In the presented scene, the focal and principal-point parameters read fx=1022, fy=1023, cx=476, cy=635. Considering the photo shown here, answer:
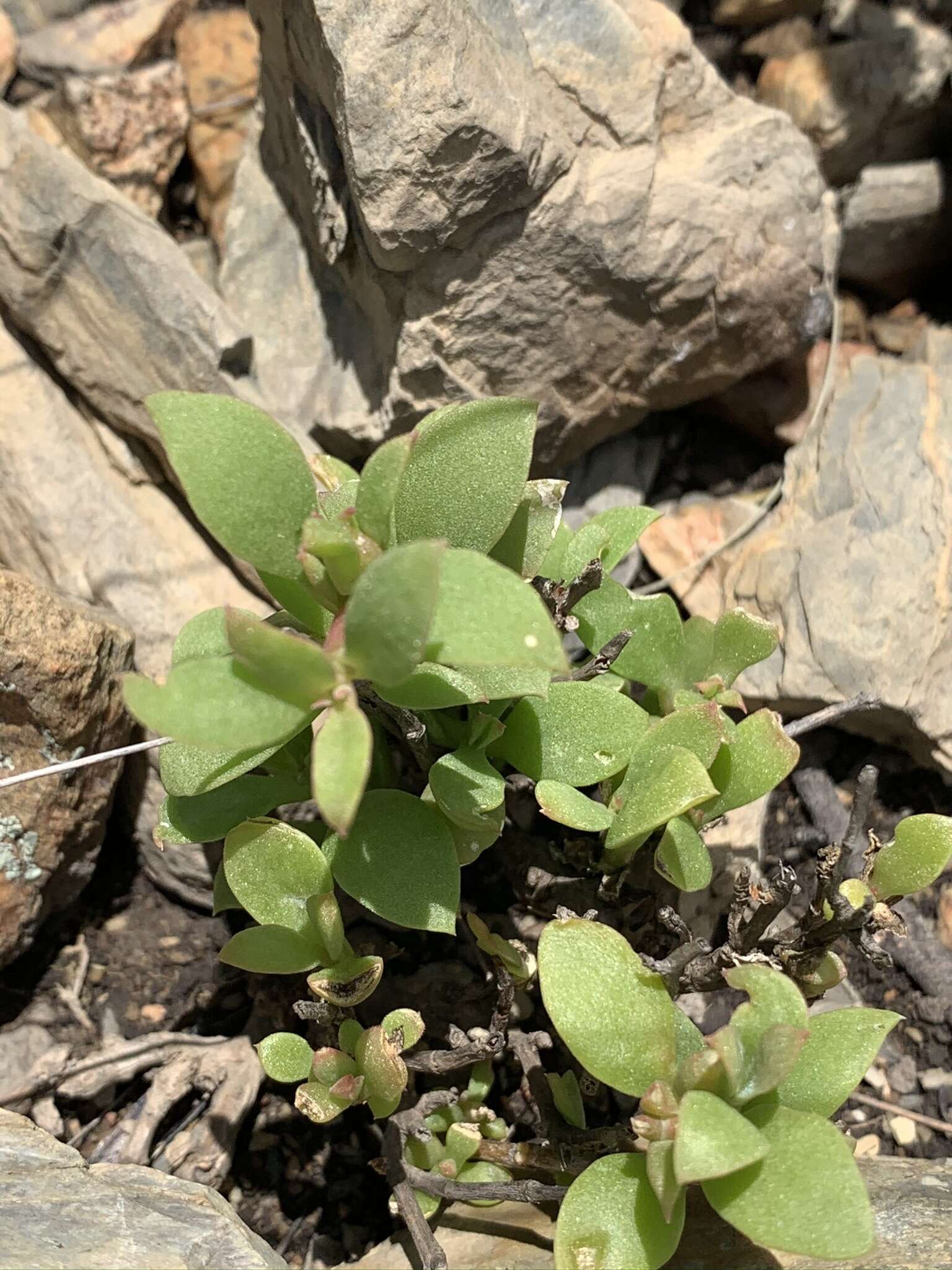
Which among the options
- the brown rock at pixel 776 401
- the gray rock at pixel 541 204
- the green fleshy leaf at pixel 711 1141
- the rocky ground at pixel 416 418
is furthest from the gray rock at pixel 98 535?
the brown rock at pixel 776 401

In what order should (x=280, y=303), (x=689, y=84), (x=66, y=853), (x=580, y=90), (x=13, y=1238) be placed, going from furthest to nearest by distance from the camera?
1. (x=280, y=303)
2. (x=689, y=84)
3. (x=580, y=90)
4. (x=66, y=853)
5. (x=13, y=1238)

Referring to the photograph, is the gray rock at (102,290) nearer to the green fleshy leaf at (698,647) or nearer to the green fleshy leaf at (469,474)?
the green fleshy leaf at (469,474)

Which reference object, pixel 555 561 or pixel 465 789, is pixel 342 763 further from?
pixel 555 561

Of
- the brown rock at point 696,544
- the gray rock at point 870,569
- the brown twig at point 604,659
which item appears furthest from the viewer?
the brown rock at point 696,544

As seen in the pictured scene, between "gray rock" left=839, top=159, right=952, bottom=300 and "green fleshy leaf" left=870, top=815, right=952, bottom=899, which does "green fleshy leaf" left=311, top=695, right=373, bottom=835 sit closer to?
"green fleshy leaf" left=870, top=815, right=952, bottom=899

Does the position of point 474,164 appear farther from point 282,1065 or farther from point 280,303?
point 282,1065

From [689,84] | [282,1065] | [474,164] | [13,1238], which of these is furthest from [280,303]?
[13,1238]
